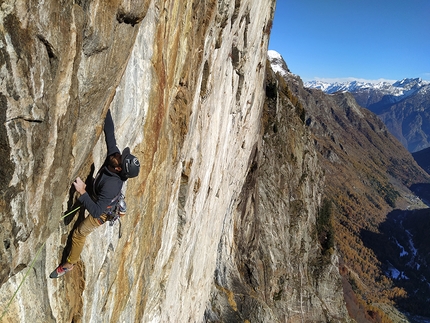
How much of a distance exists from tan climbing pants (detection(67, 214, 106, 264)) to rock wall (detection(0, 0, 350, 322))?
304 mm

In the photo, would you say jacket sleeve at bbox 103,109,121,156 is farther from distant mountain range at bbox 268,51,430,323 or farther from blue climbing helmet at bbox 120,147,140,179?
distant mountain range at bbox 268,51,430,323

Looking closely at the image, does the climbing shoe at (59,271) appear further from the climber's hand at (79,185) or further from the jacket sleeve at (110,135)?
the jacket sleeve at (110,135)

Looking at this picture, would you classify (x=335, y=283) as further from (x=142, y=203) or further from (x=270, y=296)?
(x=142, y=203)

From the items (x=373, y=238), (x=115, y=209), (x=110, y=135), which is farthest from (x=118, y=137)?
(x=373, y=238)

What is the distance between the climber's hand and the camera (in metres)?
5.87

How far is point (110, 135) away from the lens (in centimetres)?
657

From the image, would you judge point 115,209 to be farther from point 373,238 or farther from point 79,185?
point 373,238

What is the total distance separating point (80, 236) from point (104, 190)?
1032 millimetres

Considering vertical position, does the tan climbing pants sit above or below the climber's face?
below

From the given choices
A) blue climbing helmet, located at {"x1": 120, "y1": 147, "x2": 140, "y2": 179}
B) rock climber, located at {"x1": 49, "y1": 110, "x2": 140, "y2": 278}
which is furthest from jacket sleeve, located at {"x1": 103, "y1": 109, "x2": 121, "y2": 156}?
blue climbing helmet, located at {"x1": 120, "y1": 147, "x2": 140, "y2": 179}

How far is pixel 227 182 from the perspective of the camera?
23000mm

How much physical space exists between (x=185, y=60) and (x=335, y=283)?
41.3 m

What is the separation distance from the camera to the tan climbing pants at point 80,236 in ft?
19.8

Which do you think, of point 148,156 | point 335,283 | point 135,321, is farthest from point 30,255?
point 335,283
